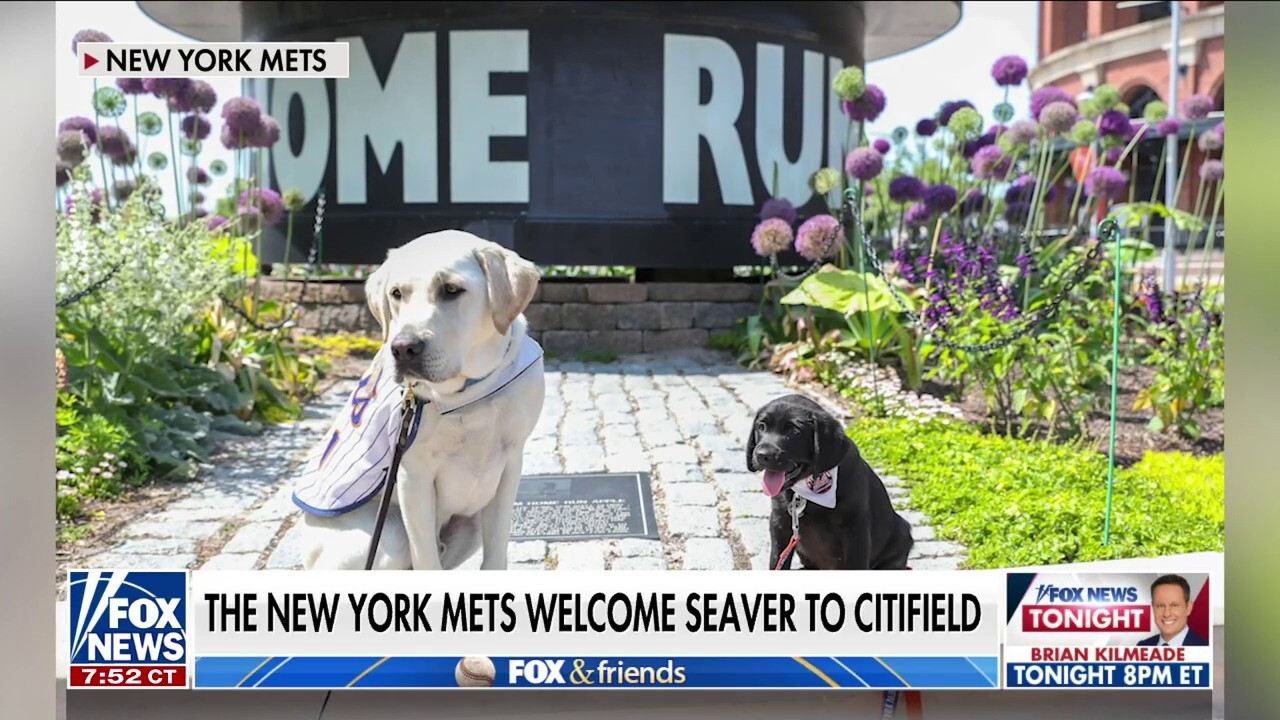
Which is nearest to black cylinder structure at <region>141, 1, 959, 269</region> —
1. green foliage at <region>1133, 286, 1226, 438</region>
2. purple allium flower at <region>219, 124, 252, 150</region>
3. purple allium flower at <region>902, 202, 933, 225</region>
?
purple allium flower at <region>219, 124, 252, 150</region>

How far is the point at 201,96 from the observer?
2961mm

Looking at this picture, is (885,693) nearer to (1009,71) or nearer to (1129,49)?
(1009,71)

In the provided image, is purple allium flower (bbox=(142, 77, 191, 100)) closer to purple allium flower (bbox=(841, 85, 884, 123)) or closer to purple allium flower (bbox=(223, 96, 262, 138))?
purple allium flower (bbox=(223, 96, 262, 138))

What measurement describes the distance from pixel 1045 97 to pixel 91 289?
10.3ft

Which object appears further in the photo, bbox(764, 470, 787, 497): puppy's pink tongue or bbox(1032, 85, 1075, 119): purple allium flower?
bbox(1032, 85, 1075, 119): purple allium flower

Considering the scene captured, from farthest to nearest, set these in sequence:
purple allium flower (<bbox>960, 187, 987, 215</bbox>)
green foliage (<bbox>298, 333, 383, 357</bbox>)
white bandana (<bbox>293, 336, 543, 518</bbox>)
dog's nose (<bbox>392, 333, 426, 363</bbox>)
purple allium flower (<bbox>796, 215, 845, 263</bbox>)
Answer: purple allium flower (<bbox>960, 187, 987, 215</bbox>)
purple allium flower (<bbox>796, 215, 845, 263</bbox>)
green foliage (<bbox>298, 333, 383, 357</bbox>)
white bandana (<bbox>293, 336, 543, 518</bbox>)
dog's nose (<bbox>392, 333, 426, 363</bbox>)

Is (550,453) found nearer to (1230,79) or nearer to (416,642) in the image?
(416,642)

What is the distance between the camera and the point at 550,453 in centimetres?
294

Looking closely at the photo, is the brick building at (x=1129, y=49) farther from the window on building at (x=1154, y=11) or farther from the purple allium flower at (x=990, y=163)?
the purple allium flower at (x=990, y=163)

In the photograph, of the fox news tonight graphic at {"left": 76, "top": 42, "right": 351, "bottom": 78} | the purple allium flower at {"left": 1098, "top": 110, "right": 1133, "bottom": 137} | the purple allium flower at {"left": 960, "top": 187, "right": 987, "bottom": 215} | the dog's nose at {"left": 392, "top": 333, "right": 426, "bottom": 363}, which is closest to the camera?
the dog's nose at {"left": 392, "top": 333, "right": 426, "bottom": 363}

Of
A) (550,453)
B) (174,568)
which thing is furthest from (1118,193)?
(174,568)

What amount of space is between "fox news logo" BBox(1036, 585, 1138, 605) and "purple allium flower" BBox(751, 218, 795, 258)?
120cm

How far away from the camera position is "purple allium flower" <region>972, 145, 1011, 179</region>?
3529 mm

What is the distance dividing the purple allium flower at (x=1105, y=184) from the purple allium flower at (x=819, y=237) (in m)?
1.29
